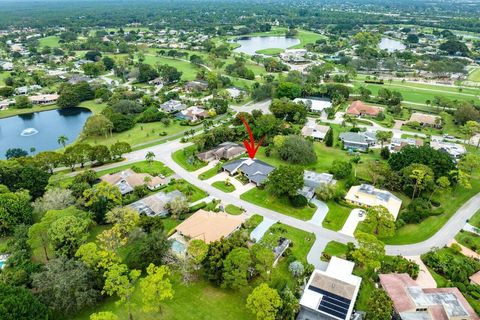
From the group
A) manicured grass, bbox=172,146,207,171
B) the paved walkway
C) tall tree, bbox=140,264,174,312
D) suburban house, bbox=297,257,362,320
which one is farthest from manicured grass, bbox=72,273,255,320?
manicured grass, bbox=172,146,207,171

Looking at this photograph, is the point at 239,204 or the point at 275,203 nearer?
the point at 275,203

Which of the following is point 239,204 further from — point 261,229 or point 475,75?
point 475,75

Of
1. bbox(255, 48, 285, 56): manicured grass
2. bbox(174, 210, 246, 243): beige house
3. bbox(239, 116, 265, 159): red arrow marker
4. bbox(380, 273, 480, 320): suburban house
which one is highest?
bbox(380, 273, 480, 320): suburban house

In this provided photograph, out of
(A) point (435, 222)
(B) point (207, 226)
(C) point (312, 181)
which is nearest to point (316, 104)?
(C) point (312, 181)

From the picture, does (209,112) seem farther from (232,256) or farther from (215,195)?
(232,256)

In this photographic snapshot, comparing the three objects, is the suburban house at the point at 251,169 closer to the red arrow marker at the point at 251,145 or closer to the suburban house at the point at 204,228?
the red arrow marker at the point at 251,145

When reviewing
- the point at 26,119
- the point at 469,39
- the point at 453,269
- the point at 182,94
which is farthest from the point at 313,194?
the point at 469,39

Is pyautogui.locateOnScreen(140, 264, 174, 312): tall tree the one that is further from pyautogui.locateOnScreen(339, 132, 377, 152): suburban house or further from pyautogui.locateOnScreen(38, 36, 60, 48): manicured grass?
pyautogui.locateOnScreen(38, 36, 60, 48): manicured grass

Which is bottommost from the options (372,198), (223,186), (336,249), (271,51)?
(271,51)
